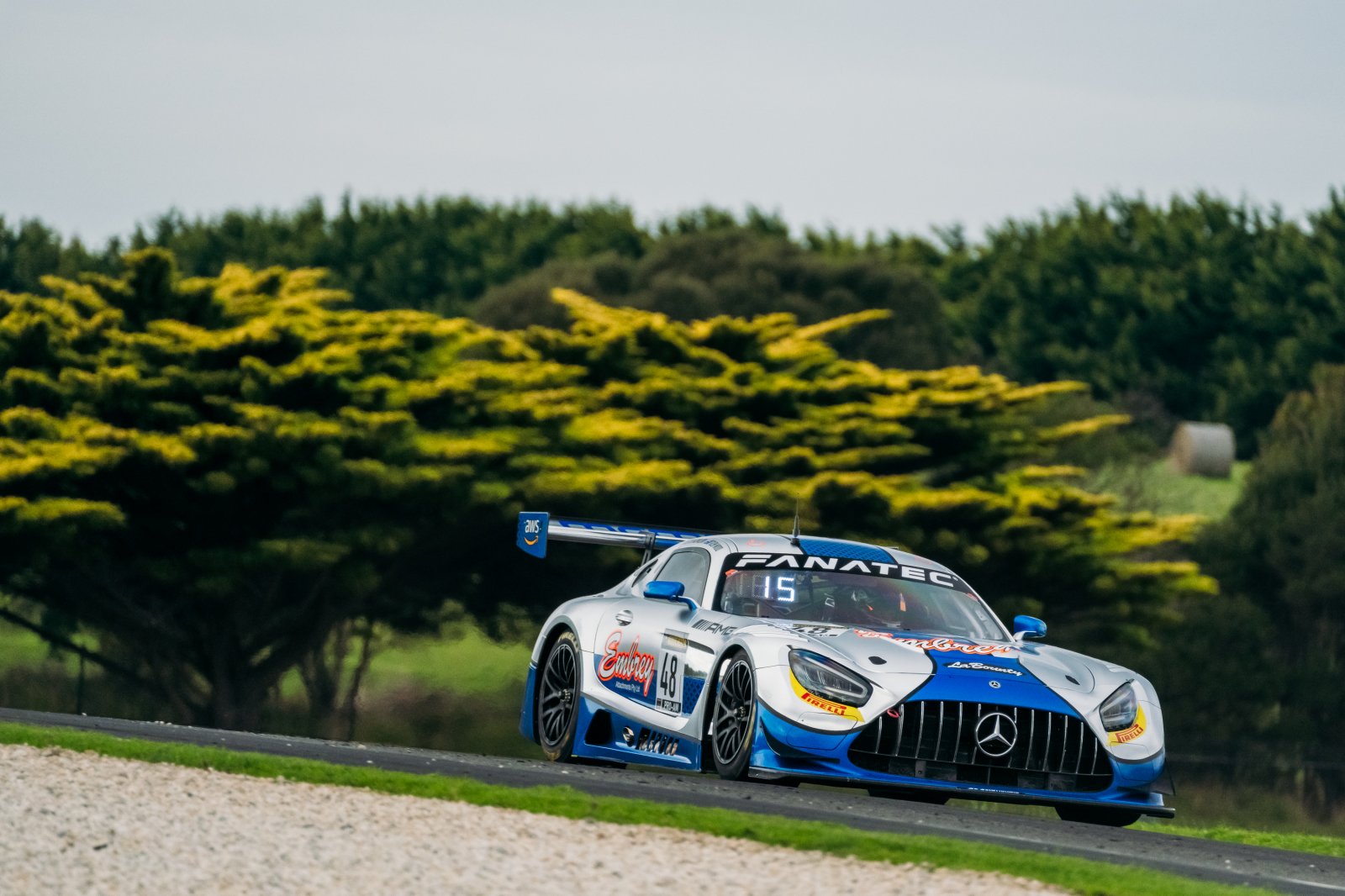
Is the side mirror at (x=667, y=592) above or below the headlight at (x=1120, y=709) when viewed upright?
above

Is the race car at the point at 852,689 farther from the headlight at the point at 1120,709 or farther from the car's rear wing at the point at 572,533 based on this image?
the car's rear wing at the point at 572,533

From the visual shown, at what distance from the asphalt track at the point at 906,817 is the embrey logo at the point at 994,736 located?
350 millimetres

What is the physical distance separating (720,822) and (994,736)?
6.71 feet

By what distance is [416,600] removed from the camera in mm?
34281

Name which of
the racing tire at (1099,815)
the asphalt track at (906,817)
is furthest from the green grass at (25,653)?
the racing tire at (1099,815)

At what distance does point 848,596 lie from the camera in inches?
489

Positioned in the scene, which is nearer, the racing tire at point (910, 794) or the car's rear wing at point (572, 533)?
the racing tire at point (910, 794)

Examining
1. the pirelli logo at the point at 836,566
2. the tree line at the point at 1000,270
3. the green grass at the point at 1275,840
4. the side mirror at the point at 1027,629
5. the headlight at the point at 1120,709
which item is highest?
the tree line at the point at 1000,270

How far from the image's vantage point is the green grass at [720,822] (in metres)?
8.45

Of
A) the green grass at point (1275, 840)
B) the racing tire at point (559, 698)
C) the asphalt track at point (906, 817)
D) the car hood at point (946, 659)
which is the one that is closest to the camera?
the asphalt track at point (906, 817)

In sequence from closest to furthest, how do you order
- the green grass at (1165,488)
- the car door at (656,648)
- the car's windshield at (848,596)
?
the car door at (656,648) < the car's windshield at (848,596) < the green grass at (1165,488)

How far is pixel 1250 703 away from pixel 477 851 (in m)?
38.5

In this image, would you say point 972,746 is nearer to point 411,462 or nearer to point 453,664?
point 411,462

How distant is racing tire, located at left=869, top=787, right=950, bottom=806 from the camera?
11.3 m
